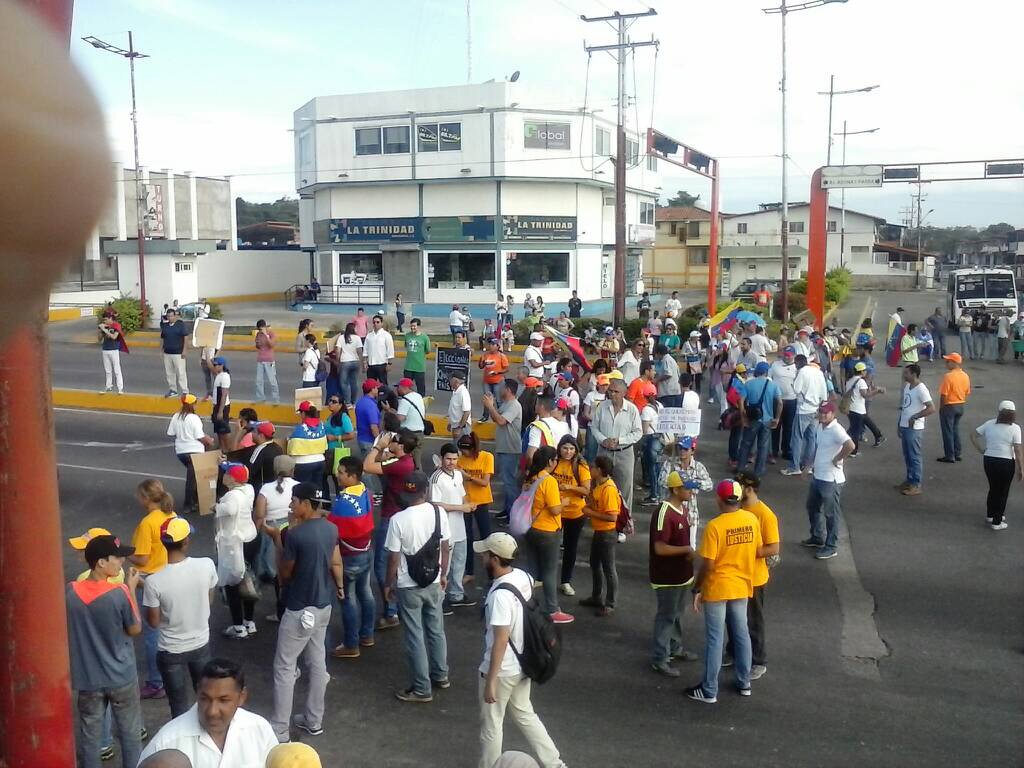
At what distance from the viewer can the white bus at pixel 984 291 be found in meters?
36.8

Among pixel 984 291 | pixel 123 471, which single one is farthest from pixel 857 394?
pixel 984 291

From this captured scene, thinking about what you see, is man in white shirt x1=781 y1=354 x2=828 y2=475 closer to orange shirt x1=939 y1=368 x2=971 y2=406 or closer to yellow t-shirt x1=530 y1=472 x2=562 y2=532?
orange shirt x1=939 y1=368 x2=971 y2=406

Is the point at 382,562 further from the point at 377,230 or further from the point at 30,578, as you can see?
the point at 377,230

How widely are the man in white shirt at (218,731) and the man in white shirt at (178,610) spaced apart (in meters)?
1.71

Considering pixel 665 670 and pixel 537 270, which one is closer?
pixel 665 670

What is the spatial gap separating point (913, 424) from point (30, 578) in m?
11.6

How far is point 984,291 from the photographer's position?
122 feet

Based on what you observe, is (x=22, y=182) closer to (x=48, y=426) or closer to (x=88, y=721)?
(x=48, y=426)

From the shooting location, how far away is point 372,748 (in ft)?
21.3

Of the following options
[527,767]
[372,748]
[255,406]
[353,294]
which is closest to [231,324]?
[353,294]

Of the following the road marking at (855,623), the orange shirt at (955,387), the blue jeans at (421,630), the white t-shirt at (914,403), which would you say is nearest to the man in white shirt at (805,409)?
the white t-shirt at (914,403)

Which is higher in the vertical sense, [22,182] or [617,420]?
[22,182]

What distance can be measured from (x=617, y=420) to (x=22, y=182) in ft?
33.8

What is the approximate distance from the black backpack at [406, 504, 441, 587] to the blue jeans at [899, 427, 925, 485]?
8.06 metres
